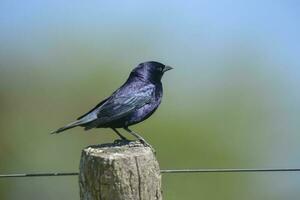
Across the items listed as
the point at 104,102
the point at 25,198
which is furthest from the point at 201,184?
the point at 104,102

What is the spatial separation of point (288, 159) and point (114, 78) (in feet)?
11.9

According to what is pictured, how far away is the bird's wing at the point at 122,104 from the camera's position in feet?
18.8

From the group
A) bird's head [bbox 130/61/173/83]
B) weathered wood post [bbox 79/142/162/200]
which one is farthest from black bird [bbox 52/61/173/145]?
weathered wood post [bbox 79/142/162/200]

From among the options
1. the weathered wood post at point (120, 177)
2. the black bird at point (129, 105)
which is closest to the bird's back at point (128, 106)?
the black bird at point (129, 105)

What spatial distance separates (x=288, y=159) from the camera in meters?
14.6

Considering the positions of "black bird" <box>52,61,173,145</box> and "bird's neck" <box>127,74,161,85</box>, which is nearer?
"black bird" <box>52,61,173,145</box>

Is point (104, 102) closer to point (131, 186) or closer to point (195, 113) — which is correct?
point (131, 186)

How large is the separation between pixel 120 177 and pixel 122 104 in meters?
1.84

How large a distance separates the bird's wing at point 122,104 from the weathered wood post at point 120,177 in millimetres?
1576

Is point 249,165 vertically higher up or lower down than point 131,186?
lower down

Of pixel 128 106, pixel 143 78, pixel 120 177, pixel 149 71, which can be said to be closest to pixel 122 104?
pixel 128 106

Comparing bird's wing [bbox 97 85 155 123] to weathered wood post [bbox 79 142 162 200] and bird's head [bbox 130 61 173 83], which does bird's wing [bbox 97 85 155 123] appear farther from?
weathered wood post [bbox 79 142 162 200]

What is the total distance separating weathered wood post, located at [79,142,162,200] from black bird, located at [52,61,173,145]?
1396 mm

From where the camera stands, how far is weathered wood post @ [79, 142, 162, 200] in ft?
13.2
